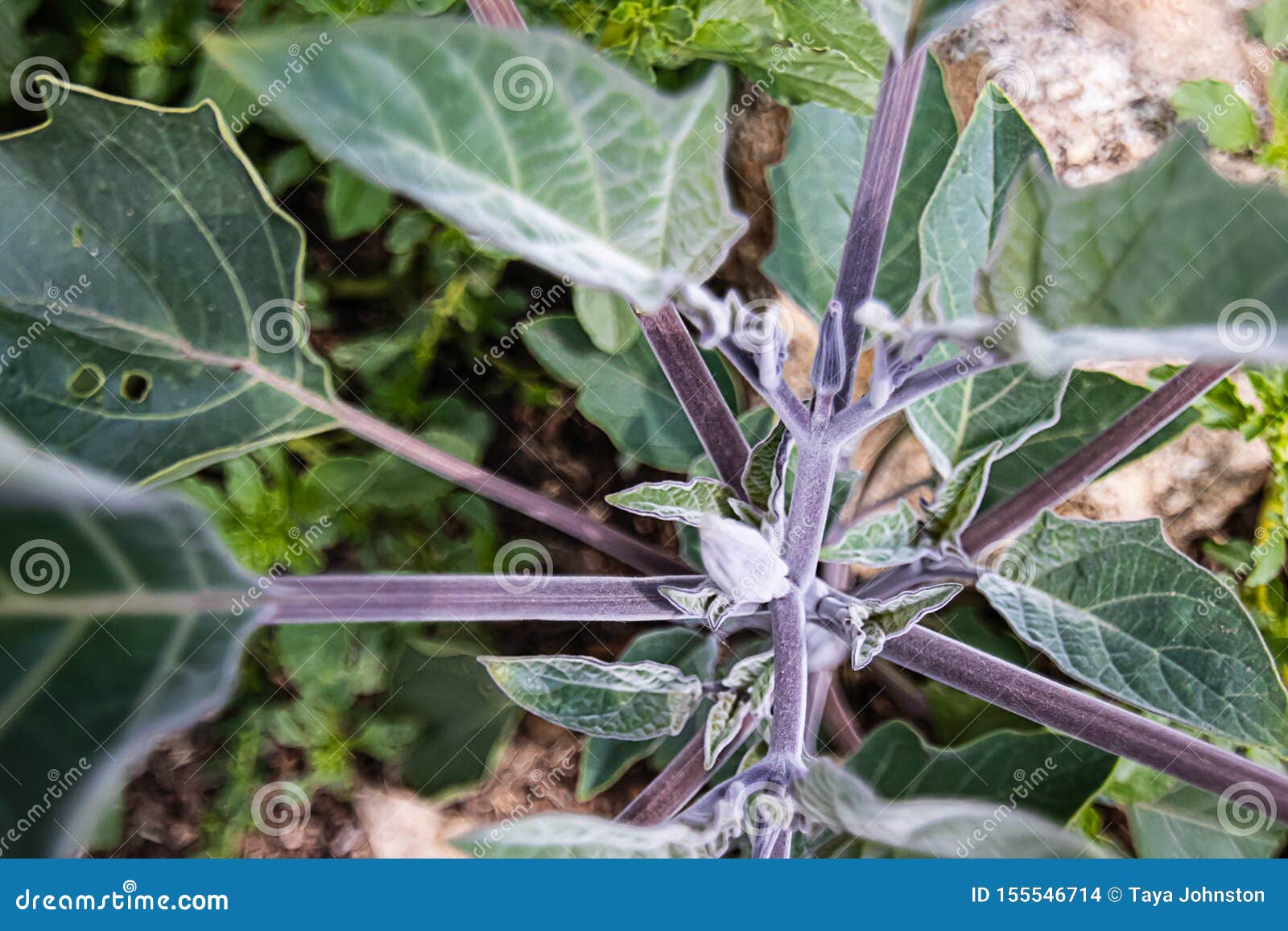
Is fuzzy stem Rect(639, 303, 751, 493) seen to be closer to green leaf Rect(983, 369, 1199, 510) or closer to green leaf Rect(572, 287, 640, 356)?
green leaf Rect(572, 287, 640, 356)

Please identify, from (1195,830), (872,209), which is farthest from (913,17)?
(1195,830)

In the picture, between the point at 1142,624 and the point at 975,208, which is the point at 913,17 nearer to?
the point at 975,208

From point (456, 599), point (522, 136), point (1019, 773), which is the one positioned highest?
point (522, 136)

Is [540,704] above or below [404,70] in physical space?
below

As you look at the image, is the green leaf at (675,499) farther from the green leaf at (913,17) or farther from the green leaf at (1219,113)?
the green leaf at (1219,113)

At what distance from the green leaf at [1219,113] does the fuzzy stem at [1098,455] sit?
1.11 ft

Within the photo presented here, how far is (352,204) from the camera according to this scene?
0.90 m

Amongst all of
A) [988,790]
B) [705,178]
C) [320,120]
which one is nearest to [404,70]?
[320,120]

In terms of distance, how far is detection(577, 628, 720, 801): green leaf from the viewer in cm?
79

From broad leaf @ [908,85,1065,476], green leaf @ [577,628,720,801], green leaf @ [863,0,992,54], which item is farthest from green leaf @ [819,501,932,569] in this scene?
green leaf @ [863,0,992,54]

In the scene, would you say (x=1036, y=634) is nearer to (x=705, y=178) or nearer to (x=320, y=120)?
(x=705, y=178)

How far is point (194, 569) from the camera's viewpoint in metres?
0.55

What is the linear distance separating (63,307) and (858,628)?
1.80 ft

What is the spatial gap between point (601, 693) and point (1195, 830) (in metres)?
0.58
